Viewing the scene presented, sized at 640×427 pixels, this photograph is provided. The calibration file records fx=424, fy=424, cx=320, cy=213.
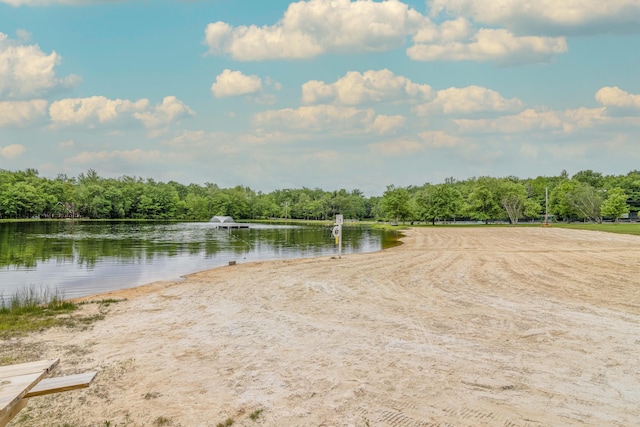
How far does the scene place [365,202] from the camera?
169875 millimetres

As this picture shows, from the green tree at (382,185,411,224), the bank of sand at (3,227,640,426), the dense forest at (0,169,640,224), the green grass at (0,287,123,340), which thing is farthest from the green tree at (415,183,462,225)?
the green grass at (0,287,123,340)

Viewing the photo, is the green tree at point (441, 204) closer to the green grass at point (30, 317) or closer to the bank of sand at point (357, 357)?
the bank of sand at point (357, 357)

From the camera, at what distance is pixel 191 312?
1116 centimetres

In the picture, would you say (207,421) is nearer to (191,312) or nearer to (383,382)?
(383,382)

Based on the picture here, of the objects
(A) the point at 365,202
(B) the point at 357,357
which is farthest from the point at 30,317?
(A) the point at 365,202

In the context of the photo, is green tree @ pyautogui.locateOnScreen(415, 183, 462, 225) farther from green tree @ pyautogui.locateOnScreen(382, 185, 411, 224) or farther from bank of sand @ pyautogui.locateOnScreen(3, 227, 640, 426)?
bank of sand @ pyautogui.locateOnScreen(3, 227, 640, 426)

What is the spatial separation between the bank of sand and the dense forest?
72.7 meters

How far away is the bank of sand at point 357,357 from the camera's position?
17.4ft

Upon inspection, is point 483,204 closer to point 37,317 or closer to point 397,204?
point 397,204

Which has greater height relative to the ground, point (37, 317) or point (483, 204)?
point (483, 204)

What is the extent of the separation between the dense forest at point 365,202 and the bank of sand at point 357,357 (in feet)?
239

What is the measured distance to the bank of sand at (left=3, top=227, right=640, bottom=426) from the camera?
5.31 m

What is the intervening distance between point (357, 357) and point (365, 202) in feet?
537

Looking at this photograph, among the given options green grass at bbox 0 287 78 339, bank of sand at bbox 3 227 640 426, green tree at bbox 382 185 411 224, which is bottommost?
green grass at bbox 0 287 78 339
